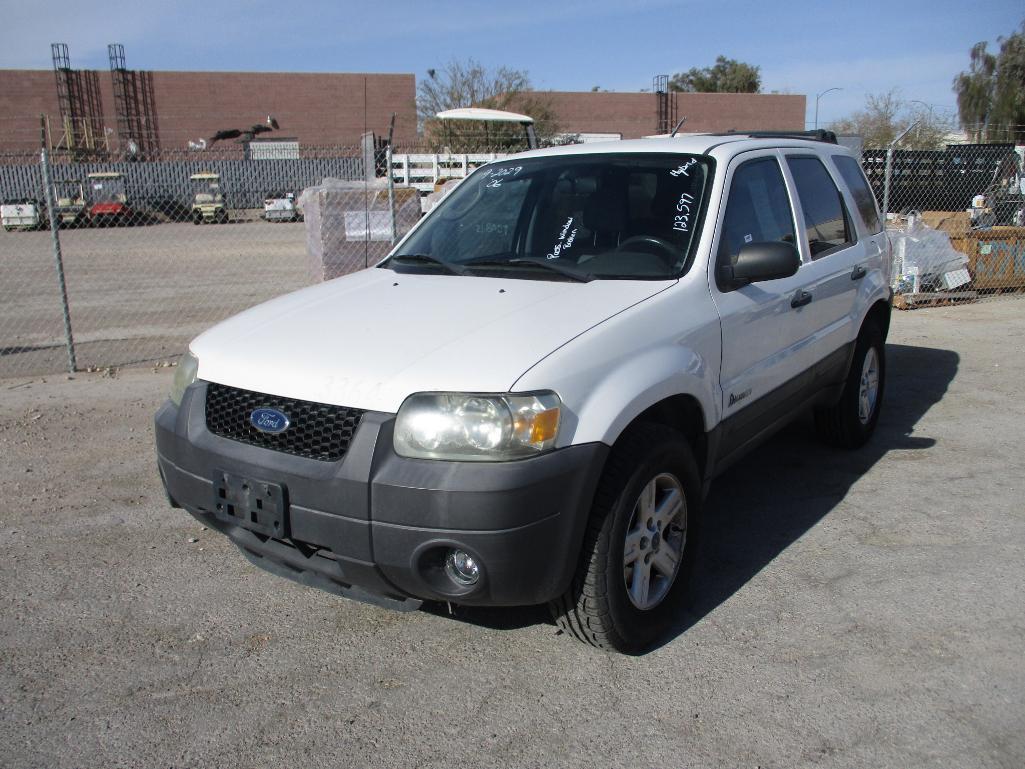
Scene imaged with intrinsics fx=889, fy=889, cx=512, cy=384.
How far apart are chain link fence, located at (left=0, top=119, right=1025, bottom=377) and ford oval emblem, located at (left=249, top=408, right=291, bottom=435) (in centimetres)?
555

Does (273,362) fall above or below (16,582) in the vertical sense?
above

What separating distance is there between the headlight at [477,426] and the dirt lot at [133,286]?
640 centimetres

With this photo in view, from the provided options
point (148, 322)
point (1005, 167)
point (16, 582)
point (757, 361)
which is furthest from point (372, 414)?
point (1005, 167)

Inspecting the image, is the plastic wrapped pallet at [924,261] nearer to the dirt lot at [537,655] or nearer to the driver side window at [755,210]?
the dirt lot at [537,655]

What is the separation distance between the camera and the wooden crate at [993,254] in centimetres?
1147

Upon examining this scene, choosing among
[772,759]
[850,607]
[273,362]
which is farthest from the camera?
[850,607]

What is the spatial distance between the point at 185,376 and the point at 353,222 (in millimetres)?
6945

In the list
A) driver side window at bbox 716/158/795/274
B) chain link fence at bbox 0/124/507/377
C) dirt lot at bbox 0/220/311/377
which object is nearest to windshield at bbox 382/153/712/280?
driver side window at bbox 716/158/795/274

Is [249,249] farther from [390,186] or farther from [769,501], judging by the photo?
[769,501]

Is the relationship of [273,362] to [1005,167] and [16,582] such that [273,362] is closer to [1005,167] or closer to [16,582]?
[16,582]

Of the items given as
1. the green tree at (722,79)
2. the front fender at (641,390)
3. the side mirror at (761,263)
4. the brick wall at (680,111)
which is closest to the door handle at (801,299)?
the side mirror at (761,263)

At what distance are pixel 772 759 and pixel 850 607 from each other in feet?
3.62

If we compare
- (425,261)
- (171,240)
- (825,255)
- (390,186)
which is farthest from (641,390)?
(171,240)

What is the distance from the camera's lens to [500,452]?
2.76 meters
